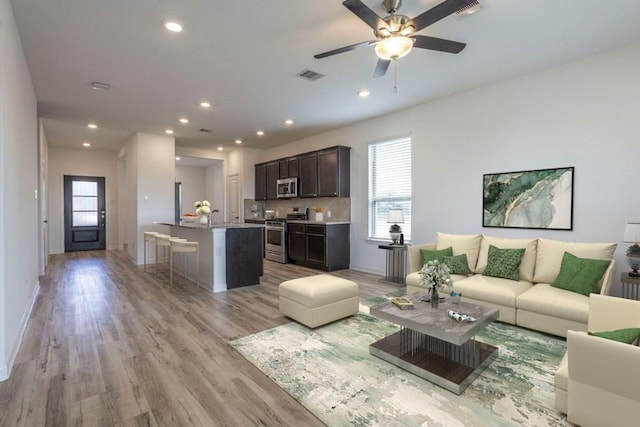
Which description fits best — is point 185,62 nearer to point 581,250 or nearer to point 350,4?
point 350,4

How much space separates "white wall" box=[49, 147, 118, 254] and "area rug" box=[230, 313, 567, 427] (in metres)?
8.45

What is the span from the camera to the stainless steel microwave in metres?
7.24

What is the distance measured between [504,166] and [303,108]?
3.19 m

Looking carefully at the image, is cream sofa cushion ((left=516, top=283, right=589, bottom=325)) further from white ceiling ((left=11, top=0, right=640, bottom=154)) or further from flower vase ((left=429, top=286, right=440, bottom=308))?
white ceiling ((left=11, top=0, right=640, bottom=154))

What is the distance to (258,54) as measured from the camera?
3.43m

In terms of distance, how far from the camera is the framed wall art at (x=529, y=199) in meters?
3.72

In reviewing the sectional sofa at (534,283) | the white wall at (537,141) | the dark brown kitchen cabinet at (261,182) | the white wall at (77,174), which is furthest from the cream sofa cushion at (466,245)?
the white wall at (77,174)

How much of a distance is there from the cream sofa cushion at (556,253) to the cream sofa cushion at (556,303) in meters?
0.25

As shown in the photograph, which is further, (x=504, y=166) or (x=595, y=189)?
(x=504, y=166)

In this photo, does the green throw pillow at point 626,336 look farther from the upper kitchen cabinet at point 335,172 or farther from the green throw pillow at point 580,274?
the upper kitchen cabinet at point 335,172

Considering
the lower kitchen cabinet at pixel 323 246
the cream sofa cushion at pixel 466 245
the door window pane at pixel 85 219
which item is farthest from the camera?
the door window pane at pixel 85 219

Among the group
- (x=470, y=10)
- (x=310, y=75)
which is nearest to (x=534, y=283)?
(x=470, y=10)

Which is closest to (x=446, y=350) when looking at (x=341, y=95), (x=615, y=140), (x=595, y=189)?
(x=595, y=189)

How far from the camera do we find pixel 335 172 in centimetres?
627
